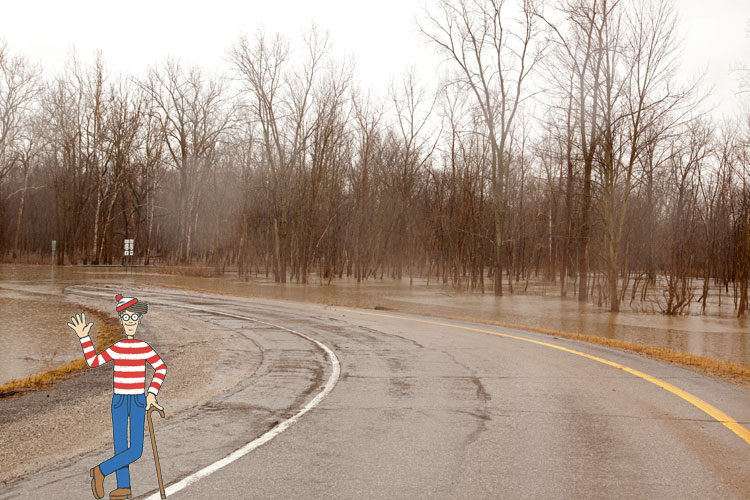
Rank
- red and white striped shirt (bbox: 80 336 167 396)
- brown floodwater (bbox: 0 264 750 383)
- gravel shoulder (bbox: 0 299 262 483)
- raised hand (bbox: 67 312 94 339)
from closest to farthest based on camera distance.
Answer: raised hand (bbox: 67 312 94 339) → red and white striped shirt (bbox: 80 336 167 396) → gravel shoulder (bbox: 0 299 262 483) → brown floodwater (bbox: 0 264 750 383)

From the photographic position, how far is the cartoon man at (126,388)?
3.60m

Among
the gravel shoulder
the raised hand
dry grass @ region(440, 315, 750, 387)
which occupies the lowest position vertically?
the gravel shoulder

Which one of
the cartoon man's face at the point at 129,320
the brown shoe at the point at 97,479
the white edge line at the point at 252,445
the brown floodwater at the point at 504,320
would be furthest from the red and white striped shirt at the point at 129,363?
the brown floodwater at the point at 504,320

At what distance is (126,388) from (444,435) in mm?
3554

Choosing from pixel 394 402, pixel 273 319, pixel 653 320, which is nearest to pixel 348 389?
pixel 394 402

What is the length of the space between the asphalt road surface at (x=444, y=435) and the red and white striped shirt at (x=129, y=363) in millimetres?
1136

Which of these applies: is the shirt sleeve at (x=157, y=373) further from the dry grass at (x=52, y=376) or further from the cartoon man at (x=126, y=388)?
the dry grass at (x=52, y=376)

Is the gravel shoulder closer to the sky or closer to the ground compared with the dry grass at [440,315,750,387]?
closer to the ground

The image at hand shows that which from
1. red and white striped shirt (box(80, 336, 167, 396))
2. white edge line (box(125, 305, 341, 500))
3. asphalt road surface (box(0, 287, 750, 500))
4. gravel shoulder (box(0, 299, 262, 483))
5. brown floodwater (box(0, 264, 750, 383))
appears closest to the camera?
red and white striped shirt (box(80, 336, 167, 396))

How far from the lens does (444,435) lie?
20.5 ft

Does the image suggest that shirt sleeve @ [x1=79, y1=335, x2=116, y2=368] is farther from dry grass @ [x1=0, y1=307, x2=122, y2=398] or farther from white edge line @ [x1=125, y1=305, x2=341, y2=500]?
dry grass @ [x1=0, y1=307, x2=122, y2=398]

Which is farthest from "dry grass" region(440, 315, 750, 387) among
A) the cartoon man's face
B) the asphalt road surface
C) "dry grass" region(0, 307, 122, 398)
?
"dry grass" region(0, 307, 122, 398)

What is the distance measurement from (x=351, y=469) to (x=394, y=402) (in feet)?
9.01

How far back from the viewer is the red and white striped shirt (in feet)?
12.1
